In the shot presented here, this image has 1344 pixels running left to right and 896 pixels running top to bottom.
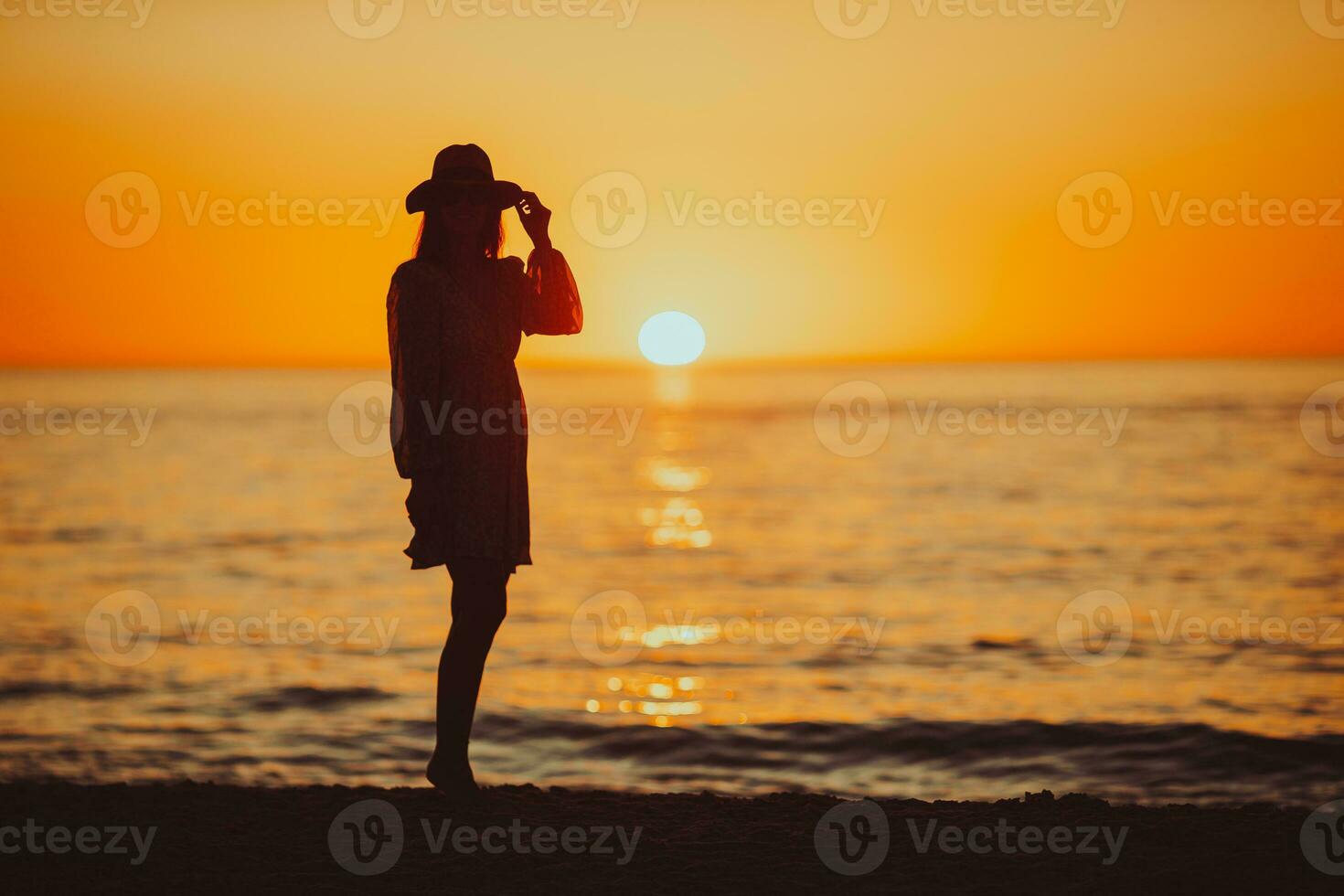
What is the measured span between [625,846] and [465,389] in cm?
189

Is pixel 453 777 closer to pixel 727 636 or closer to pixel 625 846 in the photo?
pixel 625 846

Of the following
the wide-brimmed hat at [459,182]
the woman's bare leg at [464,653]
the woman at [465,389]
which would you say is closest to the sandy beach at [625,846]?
the woman's bare leg at [464,653]

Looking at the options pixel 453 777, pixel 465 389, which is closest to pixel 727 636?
pixel 453 777

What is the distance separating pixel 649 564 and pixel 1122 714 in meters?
14.1

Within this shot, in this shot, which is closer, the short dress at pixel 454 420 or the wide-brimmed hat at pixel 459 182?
the short dress at pixel 454 420

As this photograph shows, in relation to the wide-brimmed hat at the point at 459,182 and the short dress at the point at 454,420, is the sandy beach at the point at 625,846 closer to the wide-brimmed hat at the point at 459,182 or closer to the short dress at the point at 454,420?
the short dress at the point at 454,420

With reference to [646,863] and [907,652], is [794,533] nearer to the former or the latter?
[907,652]

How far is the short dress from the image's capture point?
5.15 meters

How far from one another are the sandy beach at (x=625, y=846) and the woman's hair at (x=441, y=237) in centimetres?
233

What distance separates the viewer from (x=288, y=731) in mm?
11133

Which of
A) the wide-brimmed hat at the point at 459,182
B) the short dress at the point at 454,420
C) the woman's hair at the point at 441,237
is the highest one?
the wide-brimmed hat at the point at 459,182

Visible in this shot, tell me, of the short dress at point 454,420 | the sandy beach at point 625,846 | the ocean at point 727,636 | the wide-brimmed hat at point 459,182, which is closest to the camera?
the sandy beach at point 625,846

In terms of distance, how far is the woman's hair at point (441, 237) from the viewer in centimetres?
A: 538

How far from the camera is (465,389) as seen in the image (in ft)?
17.1
